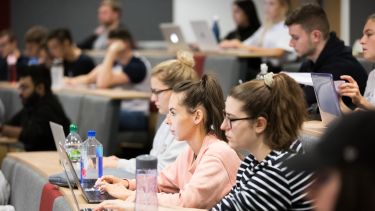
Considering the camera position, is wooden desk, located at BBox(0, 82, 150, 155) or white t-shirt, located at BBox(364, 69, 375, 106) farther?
wooden desk, located at BBox(0, 82, 150, 155)

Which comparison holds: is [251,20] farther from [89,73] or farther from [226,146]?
[226,146]

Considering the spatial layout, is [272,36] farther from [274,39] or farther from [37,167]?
[37,167]

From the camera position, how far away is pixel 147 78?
6.08 m

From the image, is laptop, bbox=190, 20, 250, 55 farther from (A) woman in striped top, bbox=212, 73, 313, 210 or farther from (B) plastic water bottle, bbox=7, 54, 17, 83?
(A) woman in striped top, bbox=212, 73, 313, 210

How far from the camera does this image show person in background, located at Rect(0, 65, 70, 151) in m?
4.74

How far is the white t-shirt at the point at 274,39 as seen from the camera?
5.07 meters

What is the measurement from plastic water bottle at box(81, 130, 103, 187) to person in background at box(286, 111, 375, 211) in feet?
6.44

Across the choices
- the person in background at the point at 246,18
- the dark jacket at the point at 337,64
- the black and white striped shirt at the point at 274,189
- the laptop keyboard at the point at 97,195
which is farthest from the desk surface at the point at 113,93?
Result: the black and white striped shirt at the point at 274,189

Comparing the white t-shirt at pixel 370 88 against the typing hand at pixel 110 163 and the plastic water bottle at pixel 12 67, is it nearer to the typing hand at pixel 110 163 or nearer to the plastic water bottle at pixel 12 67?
the typing hand at pixel 110 163

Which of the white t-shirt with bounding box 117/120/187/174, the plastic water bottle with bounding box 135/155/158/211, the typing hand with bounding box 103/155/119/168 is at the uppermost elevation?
the plastic water bottle with bounding box 135/155/158/211

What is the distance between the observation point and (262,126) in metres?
2.12

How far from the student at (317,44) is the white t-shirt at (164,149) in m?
0.69

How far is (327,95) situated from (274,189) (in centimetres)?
89

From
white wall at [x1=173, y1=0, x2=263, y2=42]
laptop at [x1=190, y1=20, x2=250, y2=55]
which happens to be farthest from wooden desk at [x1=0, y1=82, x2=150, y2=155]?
white wall at [x1=173, y1=0, x2=263, y2=42]
